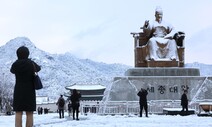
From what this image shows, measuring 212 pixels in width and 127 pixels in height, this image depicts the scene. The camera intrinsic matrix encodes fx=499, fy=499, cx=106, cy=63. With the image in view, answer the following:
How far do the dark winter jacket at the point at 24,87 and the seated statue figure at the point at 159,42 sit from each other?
55.0ft

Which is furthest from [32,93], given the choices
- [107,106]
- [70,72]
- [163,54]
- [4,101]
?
[70,72]

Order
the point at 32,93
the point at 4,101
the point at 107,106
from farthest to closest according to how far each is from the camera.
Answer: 1. the point at 4,101
2. the point at 107,106
3. the point at 32,93

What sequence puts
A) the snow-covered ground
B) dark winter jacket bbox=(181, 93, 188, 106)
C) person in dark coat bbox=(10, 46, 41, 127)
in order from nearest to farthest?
person in dark coat bbox=(10, 46, 41, 127) < the snow-covered ground < dark winter jacket bbox=(181, 93, 188, 106)

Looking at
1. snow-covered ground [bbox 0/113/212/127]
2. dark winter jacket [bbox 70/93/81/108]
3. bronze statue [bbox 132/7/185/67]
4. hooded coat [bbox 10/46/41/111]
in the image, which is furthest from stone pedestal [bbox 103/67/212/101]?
hooded coat [bbox 10/46/41/111]

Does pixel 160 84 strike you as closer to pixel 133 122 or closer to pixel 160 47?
pixel 160 47

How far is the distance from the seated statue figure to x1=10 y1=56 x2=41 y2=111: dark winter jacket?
1677cm

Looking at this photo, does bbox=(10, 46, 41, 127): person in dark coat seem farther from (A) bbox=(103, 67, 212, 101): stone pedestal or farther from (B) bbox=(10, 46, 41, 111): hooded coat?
(A) bbox=(103, 67, 212, 101): stone pedestal

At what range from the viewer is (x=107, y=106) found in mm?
22812

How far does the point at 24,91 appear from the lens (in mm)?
6980

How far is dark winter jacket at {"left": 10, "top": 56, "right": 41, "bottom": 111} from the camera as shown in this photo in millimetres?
6949

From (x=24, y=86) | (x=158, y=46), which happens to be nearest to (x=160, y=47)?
(x=158, y=46)

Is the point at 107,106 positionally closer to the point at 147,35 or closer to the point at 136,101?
the point at 136,101

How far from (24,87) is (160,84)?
1680cm

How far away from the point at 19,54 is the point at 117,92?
1644 centimetres
